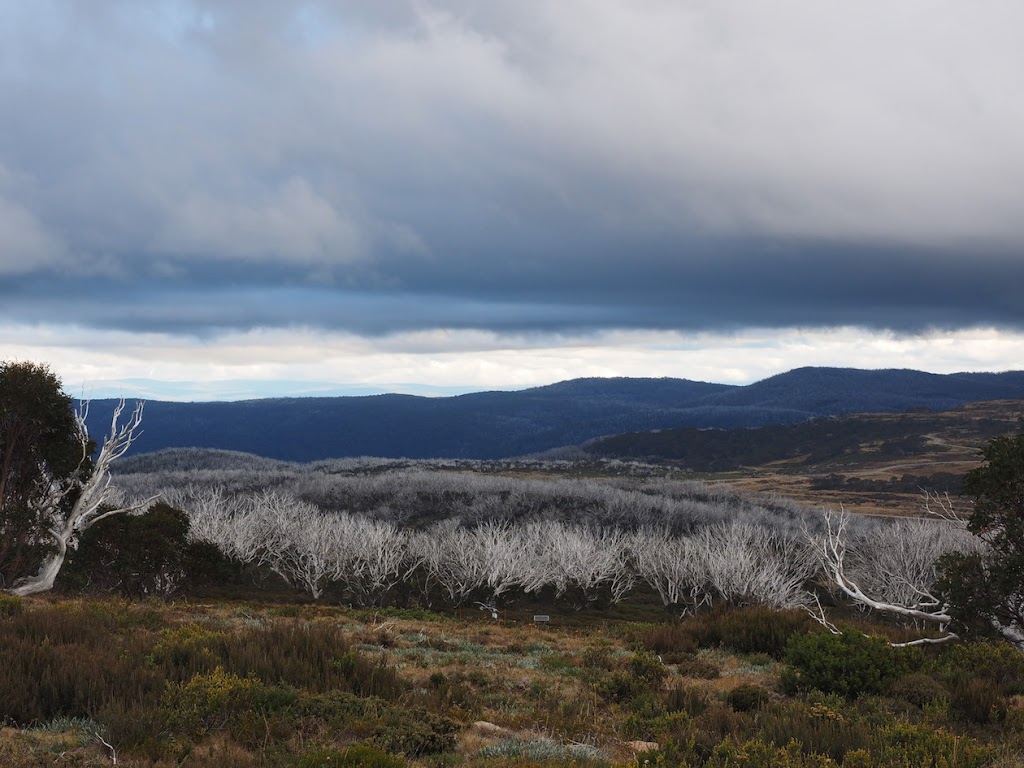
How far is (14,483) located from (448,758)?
1746cm

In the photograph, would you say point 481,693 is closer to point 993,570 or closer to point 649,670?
point 649,670

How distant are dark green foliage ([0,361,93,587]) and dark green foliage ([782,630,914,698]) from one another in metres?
18.5

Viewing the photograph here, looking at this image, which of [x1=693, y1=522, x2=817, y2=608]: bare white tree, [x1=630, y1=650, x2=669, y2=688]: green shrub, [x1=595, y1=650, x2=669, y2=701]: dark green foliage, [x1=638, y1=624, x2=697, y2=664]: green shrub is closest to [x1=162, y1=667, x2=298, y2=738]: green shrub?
[x1=595, y1=650, x2=669, y2=701]: dark green foliage

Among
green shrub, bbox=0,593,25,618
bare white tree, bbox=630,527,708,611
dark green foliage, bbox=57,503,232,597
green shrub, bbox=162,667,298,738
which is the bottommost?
bare white tree, bbox=630,527,708,611

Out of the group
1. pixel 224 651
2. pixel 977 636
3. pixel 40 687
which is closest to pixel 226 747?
pixel 40 687

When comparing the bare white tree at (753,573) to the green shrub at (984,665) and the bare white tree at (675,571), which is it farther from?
the green shrub at (984,665)

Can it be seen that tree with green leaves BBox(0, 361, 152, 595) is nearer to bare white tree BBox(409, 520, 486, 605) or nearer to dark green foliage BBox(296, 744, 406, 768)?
dark green foliage BBox(296, 744, 406, 768)

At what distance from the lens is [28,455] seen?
792 inches

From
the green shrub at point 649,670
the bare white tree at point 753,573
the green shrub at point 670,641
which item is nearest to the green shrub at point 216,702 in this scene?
the green shrub at point 649,670

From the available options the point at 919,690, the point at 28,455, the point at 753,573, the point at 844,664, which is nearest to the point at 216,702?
the point at 844,664

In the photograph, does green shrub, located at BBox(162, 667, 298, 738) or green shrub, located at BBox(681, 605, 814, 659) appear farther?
green shrub, located at BBox(681, 605, 814, 659)

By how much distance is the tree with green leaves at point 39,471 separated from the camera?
19.5m

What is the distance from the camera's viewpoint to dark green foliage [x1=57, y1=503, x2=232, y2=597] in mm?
28875

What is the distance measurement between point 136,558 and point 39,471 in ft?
36.2
